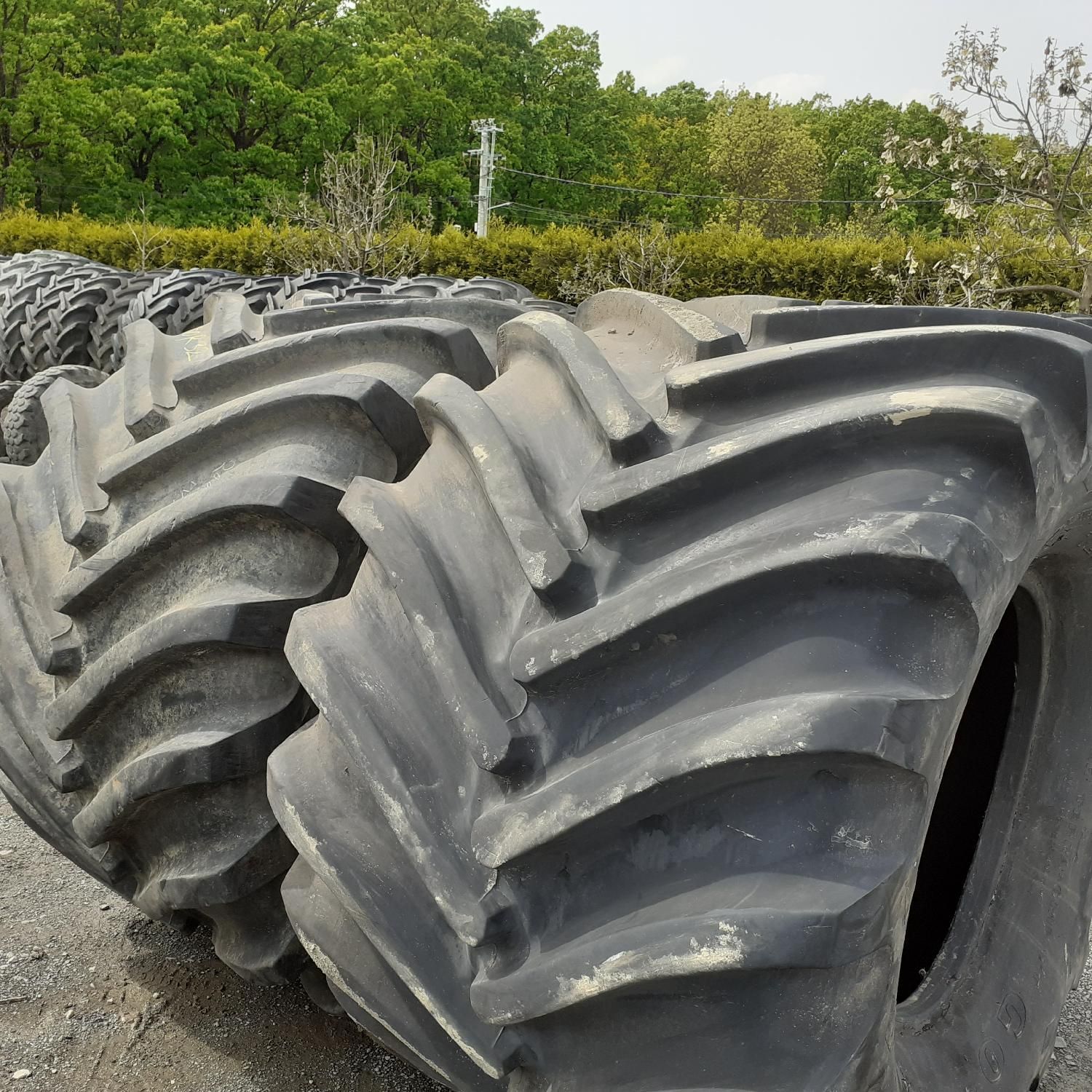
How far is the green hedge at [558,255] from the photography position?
1139cm

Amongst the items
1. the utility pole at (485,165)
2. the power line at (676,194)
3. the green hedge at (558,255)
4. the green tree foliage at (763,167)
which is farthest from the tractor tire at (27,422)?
the green tree foliage at (763,167)

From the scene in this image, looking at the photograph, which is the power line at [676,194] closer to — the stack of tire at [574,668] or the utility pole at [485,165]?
the utility pole at [485,165]

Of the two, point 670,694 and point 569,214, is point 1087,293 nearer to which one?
point 670,694

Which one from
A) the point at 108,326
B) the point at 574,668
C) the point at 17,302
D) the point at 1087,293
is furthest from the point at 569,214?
the point at 574,668

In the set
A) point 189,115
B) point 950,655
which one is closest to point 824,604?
point 950,655

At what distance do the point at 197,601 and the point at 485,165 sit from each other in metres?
25.9

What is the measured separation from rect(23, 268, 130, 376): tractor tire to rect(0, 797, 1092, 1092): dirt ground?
2.03 m

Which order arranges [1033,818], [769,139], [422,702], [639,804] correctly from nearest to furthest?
[639,804]
[422,702]
[1033,818]
[769,139]

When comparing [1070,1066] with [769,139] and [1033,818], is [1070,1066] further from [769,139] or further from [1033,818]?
[769,139]

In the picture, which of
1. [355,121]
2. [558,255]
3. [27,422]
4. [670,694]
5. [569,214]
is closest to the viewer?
[670,694]

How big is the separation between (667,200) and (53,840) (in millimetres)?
35059

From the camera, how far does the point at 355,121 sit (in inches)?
974

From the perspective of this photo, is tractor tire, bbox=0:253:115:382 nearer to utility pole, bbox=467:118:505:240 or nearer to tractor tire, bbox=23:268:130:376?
tractor tire, bbox=23:268:130:376

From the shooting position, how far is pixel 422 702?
842 millimetres
